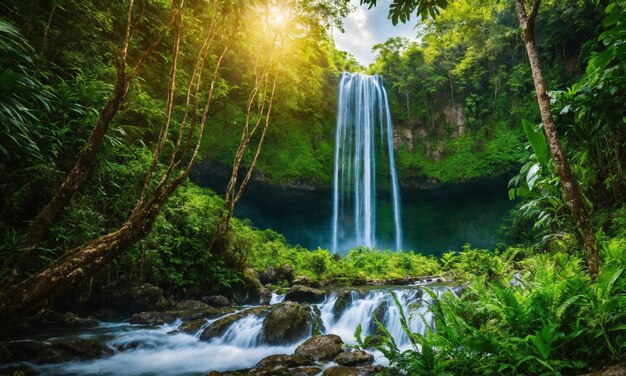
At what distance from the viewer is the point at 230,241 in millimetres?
9250

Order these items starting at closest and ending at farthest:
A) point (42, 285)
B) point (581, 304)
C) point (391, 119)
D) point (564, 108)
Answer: point (42, 285), point (581, 304), point (564, 108), point (391, 119)

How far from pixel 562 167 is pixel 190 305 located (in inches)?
297

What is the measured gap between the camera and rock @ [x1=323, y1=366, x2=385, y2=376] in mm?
4133

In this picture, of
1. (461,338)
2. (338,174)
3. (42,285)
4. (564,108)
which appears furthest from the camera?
(338,174)

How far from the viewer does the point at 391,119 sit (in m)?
21.8

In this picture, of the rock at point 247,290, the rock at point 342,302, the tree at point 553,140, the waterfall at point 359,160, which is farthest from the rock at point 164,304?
the waterfall at point 359,160

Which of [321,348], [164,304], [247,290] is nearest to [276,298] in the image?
[247,290]

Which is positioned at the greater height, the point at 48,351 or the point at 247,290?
the point at 247,290

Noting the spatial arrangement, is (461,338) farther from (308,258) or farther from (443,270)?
(443,270)

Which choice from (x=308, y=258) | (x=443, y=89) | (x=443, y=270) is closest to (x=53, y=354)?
(x=308, y=258)

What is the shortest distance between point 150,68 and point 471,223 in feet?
61.3

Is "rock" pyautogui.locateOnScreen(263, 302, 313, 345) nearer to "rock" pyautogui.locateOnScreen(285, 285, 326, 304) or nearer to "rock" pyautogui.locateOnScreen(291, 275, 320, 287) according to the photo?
"rock" pyautogui.locateOnScreen(285, 285, 326, 304)

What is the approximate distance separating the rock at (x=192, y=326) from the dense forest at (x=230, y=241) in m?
0.12

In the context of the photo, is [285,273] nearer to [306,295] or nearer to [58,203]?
[306,295]
